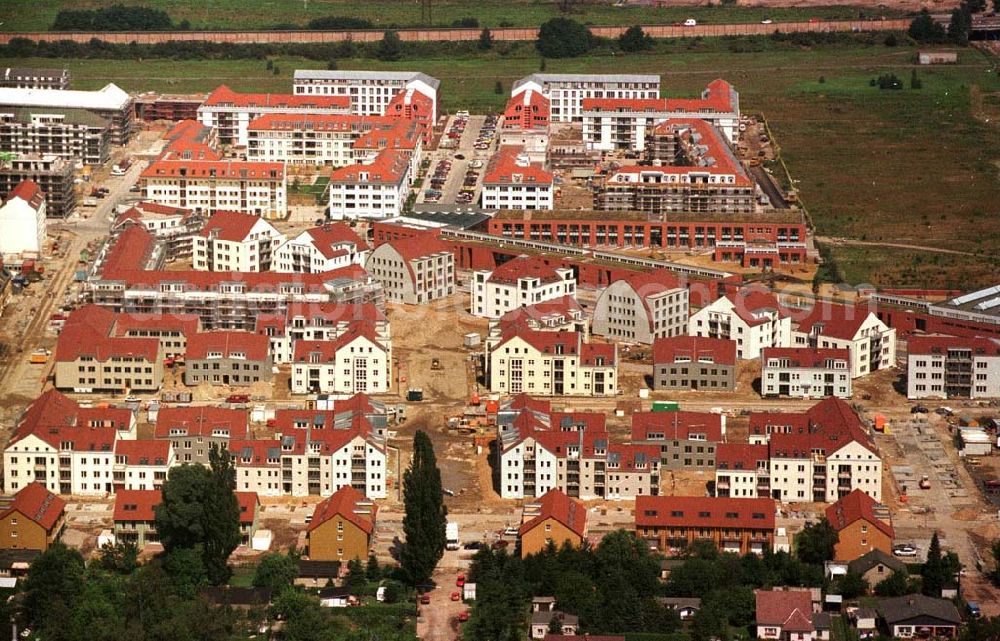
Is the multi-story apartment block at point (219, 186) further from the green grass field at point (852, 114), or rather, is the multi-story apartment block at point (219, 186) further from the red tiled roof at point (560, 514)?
the red tiled roof at point (560, 514)

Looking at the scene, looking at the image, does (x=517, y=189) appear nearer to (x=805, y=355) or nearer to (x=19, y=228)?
(x=19, y=228)

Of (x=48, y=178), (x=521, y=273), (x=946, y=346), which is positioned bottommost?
(x=946, y=346)

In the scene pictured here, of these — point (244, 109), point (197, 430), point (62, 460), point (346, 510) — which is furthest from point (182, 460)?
point (244, 109)

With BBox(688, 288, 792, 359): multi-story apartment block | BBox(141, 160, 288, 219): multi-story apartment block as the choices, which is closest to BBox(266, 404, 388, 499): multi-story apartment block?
BBox(688, 288, 792, 359): multi-story apartment block

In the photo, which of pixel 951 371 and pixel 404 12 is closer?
pixel 951 371

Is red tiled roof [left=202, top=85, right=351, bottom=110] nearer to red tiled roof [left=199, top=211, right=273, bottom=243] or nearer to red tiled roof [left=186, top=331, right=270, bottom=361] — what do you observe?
red tiled roof [left=199, top=211, right=273, bottom=243]

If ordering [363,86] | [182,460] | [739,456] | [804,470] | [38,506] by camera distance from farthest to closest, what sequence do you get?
[363,86] < [182,460] < [739,456] < [804,470] < [38,506]
